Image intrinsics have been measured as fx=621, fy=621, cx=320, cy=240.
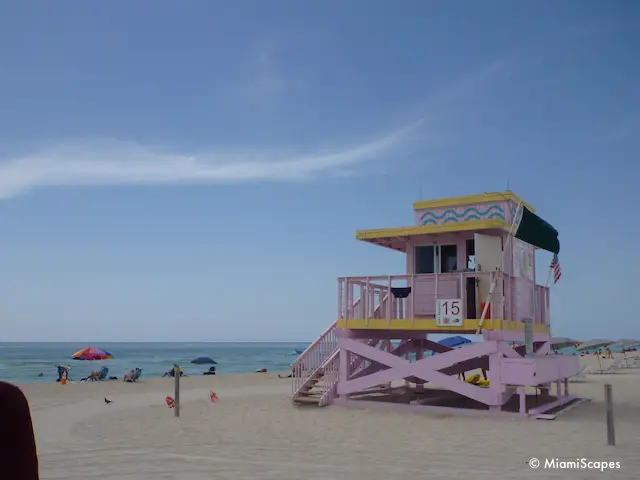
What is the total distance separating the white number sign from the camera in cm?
1505

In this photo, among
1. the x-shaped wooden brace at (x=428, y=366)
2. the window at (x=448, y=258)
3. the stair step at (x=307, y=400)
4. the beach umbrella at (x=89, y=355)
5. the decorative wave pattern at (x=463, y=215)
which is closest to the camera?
the x-shaped wooden brace at (x=428, y=366)

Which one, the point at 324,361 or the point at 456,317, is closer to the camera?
the point at 456,317

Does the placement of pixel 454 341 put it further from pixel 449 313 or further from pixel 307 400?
pixel 449 313

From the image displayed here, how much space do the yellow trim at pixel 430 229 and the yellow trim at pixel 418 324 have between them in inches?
95.8

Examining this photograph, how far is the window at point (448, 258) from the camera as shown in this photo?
17.4 meters

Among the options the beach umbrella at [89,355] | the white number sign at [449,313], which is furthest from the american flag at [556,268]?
the beach umbrella at [89,355]

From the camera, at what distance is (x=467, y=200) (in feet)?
58.7

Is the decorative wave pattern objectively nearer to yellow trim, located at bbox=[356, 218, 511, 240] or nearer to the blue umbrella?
yellow trim, located at bbox=[356, 218, 511, 240]

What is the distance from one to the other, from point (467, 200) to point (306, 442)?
367 inches

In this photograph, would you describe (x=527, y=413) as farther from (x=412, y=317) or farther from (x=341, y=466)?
(x=341, y=466)

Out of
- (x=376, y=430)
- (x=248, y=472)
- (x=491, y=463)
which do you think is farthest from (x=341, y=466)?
(x=376, y=430)

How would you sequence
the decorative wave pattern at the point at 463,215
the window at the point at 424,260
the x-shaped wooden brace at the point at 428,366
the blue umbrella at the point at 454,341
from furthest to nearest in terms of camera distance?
1. the blue umbrella at the point at 454,341
2. the window at the point at 424,260
3. the decorative wave pattern at the point at 463,215
4. the x-shaped wooden brace at the point at 428,366

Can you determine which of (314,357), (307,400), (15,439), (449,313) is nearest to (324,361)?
(314,357)

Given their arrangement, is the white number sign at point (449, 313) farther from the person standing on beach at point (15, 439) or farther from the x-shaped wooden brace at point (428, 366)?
the person standing on beach at point (15, 439)
